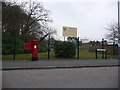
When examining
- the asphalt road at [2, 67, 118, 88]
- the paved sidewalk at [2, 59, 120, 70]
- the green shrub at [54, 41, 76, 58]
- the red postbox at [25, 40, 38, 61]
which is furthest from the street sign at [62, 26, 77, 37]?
→ the asphalt road at [2, 67, 118, 88]

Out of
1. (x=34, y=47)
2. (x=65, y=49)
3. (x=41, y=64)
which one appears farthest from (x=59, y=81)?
(x=65, y=49)

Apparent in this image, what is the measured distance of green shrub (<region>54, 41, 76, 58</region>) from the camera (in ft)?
87.4

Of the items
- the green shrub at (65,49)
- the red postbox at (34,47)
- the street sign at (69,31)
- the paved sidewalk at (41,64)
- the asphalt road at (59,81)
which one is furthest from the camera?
the street sign at (69,31)

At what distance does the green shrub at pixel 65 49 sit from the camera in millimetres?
26641

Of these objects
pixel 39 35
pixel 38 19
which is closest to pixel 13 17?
pixel 39 35

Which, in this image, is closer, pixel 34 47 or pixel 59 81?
pixel 59 81

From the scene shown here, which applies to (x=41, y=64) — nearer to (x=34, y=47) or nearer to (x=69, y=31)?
(x=34, y=47)

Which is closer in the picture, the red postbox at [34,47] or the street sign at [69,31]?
the red postbox at [34,47]

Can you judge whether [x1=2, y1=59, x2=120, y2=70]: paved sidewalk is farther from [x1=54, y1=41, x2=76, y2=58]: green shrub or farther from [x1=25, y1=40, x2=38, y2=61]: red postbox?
[x1=54, y1=41, x2=76, y2=58]: green shrub

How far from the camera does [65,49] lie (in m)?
26.6

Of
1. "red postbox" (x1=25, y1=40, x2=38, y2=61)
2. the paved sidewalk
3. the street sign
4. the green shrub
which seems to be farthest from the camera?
the street sign

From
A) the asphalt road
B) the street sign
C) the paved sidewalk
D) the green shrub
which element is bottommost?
the asphalt road

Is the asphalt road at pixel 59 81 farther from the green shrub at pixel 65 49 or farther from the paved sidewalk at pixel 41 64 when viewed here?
the green shrub at pixel 65 49

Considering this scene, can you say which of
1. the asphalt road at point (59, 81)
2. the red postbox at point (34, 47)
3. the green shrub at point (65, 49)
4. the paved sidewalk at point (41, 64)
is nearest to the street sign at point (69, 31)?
the green shrub at point (65, 49)
